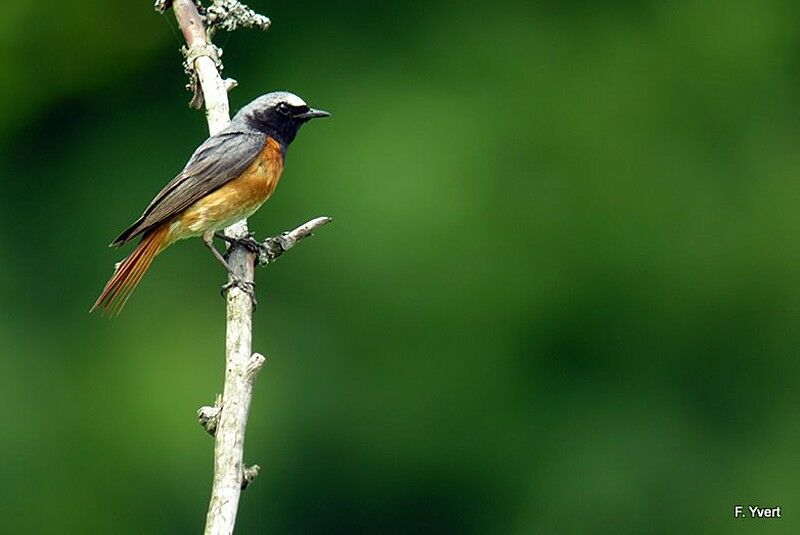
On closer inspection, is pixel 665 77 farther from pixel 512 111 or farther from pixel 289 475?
pixel 289 475

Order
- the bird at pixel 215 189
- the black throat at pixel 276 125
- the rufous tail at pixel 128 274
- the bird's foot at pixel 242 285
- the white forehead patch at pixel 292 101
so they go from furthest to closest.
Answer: the white forehead patch at pixel 292 101, the black throat at pixel 276 125, the bird at pixel 215 189, the rufous tail at pixel 128 274, the bird's foot at pixel 242 285

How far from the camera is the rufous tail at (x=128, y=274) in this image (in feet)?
22.0

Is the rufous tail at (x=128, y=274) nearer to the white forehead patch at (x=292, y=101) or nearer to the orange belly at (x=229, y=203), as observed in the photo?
the orange belly at (x=229, y=203)

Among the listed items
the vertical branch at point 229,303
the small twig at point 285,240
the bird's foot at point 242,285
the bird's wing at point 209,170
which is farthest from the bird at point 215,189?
the bird's foot at point 242,285

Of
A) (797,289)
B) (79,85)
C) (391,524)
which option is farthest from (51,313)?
(797,289)

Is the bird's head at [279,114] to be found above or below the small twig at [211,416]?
above

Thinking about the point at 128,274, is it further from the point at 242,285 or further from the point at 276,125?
the point at 276,125

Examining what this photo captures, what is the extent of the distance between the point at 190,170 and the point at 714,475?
6986mm

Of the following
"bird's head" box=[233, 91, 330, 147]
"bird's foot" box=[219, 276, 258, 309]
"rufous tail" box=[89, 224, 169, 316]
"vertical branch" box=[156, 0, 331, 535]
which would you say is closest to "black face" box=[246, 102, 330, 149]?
"bird's head" box=[233, 91, 330, 147]

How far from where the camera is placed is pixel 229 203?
7328 mm

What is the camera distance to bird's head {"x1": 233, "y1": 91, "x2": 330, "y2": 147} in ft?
25.1

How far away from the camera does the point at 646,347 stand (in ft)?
44.6

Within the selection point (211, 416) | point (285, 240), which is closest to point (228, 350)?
point (211, 416)

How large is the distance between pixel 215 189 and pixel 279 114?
0.64m
